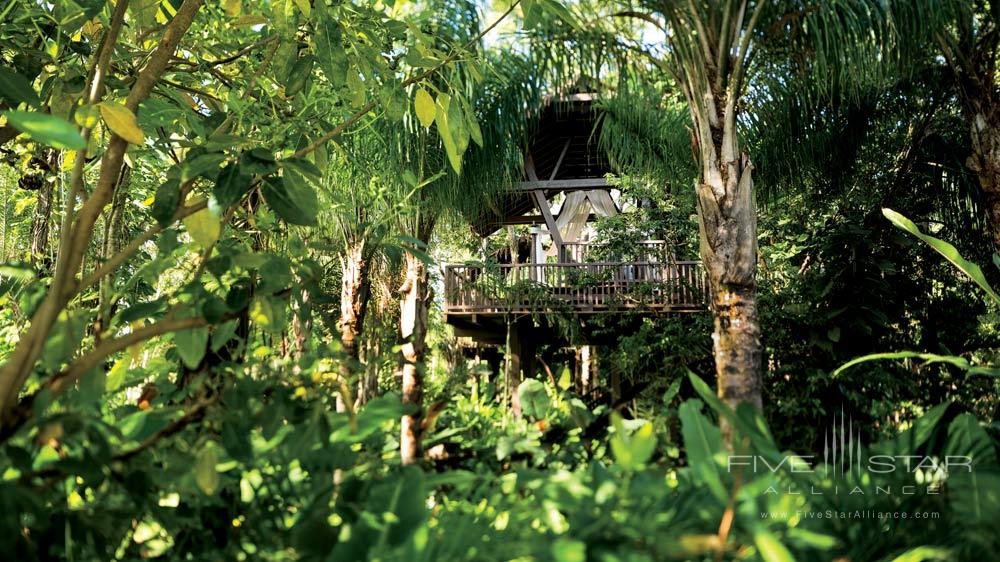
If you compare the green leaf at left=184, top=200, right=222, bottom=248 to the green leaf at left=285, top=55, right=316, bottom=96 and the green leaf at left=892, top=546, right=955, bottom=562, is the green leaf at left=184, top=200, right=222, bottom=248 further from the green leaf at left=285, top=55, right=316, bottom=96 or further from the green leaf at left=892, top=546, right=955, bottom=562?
the green leaf at left=892, top=546, right=955, bottom=562

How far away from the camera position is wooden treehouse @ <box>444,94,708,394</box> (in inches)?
448

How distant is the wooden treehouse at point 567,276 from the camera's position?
11.4 meters

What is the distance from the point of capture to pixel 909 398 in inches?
271

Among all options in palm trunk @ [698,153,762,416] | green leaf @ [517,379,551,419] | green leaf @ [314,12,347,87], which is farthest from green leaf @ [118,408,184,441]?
palm trunk @ [698,153,762,416]

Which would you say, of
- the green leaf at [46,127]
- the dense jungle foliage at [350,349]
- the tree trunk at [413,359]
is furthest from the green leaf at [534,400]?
the green leaf at [46,127]

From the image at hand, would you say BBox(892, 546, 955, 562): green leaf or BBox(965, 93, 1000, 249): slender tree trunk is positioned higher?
BBox(965, 93, 1000, 249): slender tree trunk

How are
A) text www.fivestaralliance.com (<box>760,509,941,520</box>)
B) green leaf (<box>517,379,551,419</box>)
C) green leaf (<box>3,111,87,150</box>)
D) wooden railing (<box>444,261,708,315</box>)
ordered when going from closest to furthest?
green leaf (<box>3,111,87,150</box>) < text www.fivestaralliance.com (<box>760,509,941,520</box>) < green leaf (<box>517,379,551,419</box>) < wooden railing (<box>444,261,708,315</box>)

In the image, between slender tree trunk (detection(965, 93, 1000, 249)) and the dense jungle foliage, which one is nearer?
the dense jungle foliage

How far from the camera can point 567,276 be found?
12430 mm

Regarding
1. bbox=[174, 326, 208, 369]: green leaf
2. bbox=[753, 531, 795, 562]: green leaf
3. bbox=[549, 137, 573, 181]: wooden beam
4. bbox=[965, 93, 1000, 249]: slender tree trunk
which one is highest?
bbox=[549, 137, 573, 181]: wooden beam

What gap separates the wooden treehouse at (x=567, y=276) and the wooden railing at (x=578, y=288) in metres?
0.02

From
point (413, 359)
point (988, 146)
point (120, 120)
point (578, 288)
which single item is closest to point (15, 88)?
point (120, 120)

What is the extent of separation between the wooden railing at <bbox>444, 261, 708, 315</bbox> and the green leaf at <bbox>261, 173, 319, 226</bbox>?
381 inches

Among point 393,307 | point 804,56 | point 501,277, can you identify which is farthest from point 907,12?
point 393,307
